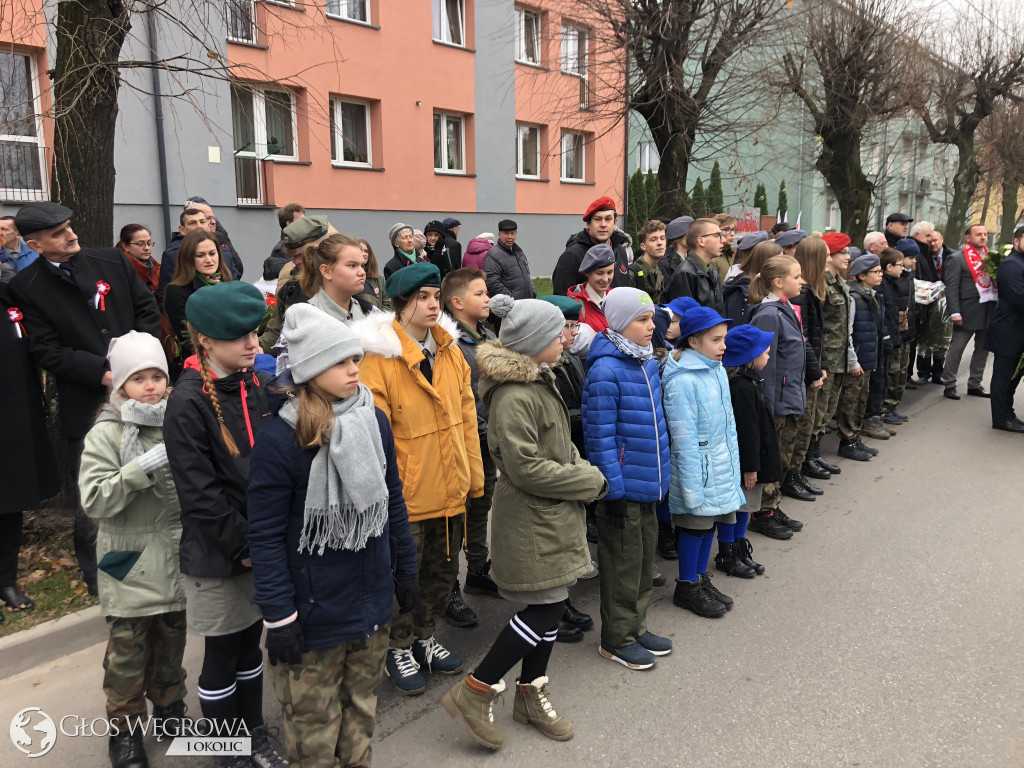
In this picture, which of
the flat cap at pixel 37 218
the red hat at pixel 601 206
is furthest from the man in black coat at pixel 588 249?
the flat cap at pixel 37 218

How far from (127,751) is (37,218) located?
266cm

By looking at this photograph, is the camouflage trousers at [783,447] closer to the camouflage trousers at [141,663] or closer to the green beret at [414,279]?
the green beret at [414,279]

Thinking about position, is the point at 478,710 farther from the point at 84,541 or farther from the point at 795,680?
the point at 84,541

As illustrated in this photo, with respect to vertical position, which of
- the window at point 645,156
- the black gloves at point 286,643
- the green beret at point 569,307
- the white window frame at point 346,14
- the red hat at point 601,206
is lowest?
the black gloves at point 286,643

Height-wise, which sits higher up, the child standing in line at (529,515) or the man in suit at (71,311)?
the man in suit at (71,311)

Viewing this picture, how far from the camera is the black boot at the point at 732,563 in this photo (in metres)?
Answer: 4.76

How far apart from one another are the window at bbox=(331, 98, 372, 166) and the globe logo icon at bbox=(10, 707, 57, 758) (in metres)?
13.6

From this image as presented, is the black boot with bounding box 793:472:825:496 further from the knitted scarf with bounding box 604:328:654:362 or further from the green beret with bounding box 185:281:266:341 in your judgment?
the green beret with bounding box 185:281:266:341

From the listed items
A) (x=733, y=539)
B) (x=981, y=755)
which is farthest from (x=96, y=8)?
(x=981, y=755)

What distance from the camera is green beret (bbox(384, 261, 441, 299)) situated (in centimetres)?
352

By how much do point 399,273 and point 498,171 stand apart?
16.4 metres

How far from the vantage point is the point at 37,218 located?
12.9 ft

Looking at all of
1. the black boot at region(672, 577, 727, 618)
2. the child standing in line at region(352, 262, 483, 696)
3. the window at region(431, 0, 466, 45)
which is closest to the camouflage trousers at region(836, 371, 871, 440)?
the black boot at region(672, 577, 727, 618)

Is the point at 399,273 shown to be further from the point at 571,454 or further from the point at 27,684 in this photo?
the point at 27,684
